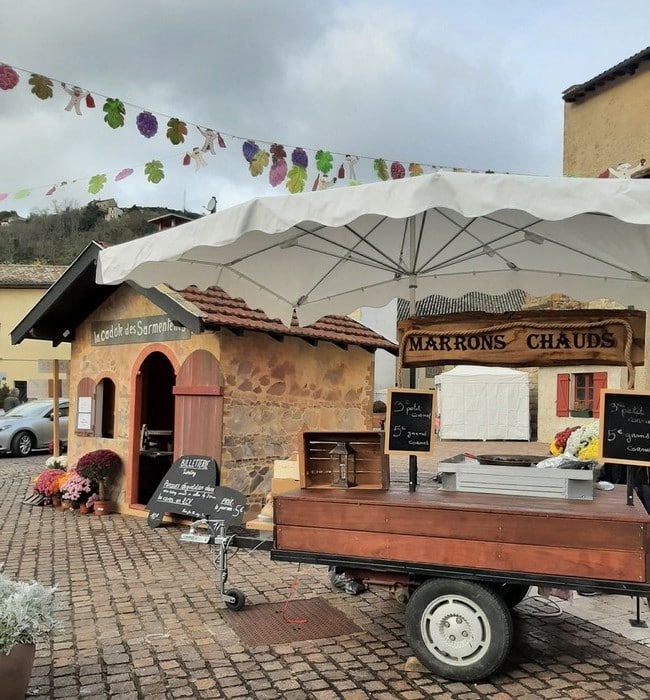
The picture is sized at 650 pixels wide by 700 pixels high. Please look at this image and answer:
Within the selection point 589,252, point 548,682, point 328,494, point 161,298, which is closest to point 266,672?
point 328,494

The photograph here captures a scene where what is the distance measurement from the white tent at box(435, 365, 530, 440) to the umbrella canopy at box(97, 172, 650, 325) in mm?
16907

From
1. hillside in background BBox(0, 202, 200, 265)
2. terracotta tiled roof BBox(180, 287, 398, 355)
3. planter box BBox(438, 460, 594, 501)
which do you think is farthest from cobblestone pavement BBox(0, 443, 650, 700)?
hillside in background BBox(0, 202, 200, 265)

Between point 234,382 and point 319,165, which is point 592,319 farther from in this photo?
point 234,382

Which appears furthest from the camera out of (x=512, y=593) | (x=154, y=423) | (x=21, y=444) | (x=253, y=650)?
(x=21, y=444)

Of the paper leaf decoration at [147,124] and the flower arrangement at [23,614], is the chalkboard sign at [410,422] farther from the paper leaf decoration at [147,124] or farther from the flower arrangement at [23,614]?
the paper leaf decoration at [147,124]

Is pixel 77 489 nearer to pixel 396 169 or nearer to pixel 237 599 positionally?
pixel 237 599

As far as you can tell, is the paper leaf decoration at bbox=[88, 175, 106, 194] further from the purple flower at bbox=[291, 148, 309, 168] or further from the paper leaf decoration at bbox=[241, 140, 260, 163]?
the purple flower at bbox=[291, 148, 309, 168]

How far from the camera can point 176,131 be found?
6793mm

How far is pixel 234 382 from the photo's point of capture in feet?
28.5

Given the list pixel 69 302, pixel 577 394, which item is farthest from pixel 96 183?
pixel 577 394

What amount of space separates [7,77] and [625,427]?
5544 mm

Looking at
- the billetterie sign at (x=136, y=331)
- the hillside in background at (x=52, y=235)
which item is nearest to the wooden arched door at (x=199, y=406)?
the billetterie sign at (x=136, y=331)

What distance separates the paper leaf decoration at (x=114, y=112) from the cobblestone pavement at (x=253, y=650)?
4.20 metres

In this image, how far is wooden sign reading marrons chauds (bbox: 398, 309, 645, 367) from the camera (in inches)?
154
